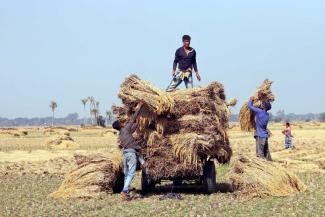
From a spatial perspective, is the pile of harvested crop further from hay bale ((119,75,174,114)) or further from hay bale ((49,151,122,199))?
hay bale ((119,75,174,114))

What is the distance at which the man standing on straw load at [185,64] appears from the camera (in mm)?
15797

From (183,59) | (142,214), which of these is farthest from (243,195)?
(183,59)

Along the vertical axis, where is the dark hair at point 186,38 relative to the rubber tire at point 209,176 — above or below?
above

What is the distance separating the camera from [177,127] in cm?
1412

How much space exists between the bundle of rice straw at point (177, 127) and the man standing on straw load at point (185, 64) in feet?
4.43

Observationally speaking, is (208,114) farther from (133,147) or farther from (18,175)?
(18,175)

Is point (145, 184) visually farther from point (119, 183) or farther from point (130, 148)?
point (130, 148)

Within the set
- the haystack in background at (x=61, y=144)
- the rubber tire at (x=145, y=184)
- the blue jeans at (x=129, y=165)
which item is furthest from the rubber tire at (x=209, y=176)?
the haystack in background at (x=61, y=144)

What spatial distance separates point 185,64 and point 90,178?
403 centimetres

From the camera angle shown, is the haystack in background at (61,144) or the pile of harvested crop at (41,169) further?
the haystack in background at (61,144)

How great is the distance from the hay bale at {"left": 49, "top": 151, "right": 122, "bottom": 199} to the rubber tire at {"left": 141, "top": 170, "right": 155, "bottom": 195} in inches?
29.1

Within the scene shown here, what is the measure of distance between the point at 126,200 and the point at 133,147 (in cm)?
126

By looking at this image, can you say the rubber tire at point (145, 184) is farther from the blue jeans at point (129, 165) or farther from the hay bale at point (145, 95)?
the hay bale at point (145, 95)

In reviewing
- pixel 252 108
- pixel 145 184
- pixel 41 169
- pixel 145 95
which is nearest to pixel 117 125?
pixel 145 95
